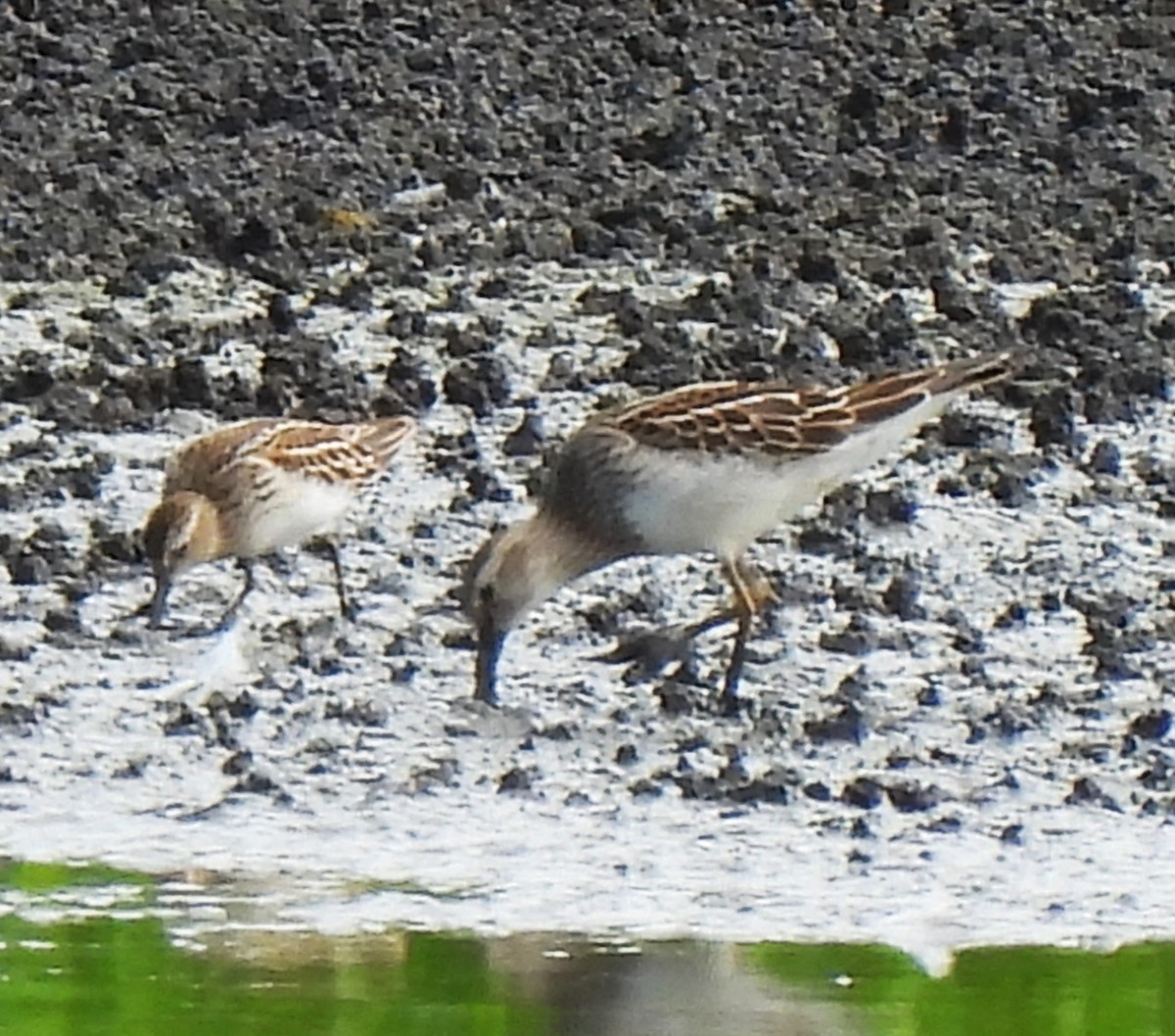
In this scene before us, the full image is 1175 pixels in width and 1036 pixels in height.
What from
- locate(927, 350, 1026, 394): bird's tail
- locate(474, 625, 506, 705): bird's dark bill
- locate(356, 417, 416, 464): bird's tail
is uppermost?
locate(927, 350, 1026, 394): bird's tail

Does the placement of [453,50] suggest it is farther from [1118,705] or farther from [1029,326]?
[1118,705]

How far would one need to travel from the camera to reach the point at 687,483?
9219 mm

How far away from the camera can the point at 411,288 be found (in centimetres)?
1307

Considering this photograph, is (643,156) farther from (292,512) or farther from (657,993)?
(657,993)

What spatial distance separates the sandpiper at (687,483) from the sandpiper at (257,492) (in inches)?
27.0

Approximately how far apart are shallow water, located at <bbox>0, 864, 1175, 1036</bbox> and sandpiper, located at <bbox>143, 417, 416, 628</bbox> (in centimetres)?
240

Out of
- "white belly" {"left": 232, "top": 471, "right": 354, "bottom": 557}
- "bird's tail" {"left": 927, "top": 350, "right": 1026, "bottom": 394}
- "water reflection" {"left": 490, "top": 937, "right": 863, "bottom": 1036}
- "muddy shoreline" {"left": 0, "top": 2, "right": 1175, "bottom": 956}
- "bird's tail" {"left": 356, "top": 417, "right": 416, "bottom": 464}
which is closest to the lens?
"water reflection" {"left": 490, "top": 937, "right": 863, "bottom": 1036}

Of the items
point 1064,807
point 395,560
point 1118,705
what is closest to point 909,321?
point 395,560

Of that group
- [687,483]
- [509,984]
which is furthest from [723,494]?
[509,984]

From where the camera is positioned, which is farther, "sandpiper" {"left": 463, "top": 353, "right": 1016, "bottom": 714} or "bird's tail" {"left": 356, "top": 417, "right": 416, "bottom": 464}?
"bird's tail" {"left": 356, "top": 417, "right": 416, "bottom": 464}

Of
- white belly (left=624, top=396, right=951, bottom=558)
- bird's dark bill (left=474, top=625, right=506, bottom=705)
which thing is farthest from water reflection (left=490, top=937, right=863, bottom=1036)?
white belly (left=624, top=396, right=951, bottom=558)

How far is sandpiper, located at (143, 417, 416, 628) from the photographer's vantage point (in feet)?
31.6

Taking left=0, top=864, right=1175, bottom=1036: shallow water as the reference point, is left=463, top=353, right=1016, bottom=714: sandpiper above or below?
above

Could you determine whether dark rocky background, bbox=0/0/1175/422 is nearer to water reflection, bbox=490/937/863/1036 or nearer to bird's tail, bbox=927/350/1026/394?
bird's tail, bbox=927/350/1026/394
